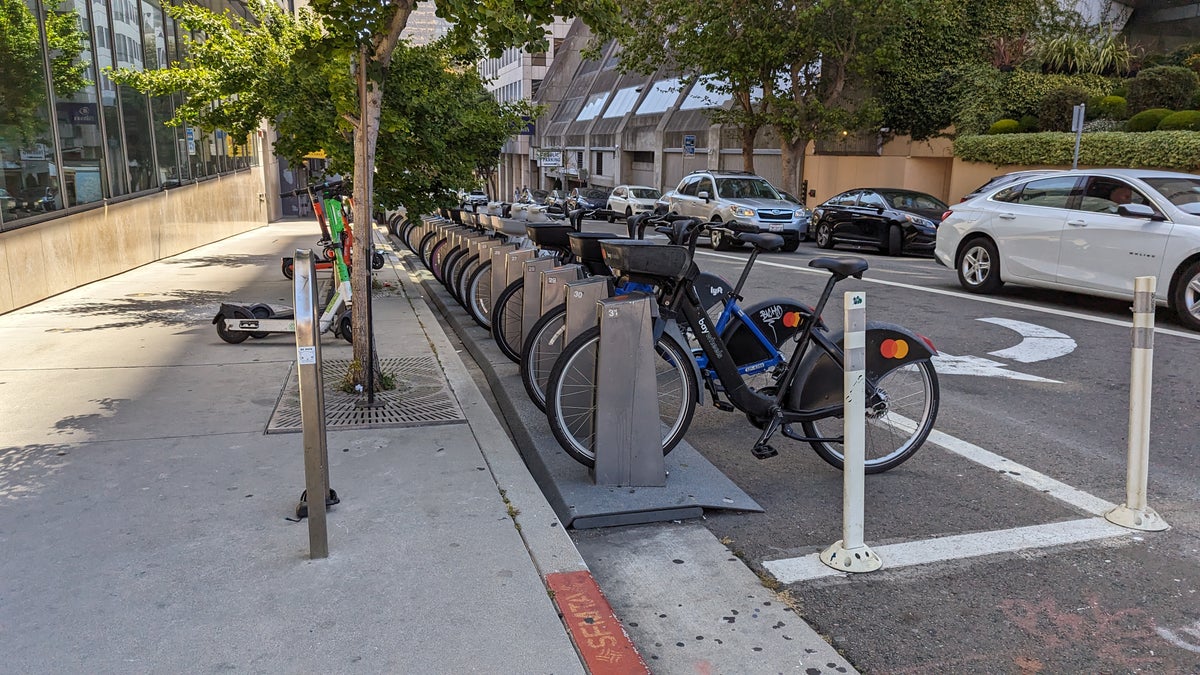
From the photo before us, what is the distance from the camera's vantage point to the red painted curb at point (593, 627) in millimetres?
2969

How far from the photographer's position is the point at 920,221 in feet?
62.5

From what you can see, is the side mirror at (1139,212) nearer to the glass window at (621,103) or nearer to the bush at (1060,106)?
the bush at (1060,106)

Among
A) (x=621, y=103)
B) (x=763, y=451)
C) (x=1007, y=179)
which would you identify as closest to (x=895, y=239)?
(x=1007, y=179)

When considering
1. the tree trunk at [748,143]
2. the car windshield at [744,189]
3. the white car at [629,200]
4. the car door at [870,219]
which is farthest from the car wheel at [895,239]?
the white car at [629,200]

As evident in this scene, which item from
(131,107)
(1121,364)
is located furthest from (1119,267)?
(131,107)

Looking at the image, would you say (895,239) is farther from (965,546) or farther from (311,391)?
(311,391)

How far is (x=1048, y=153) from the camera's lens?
21.9 m

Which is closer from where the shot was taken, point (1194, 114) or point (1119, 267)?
point (1119, 267)

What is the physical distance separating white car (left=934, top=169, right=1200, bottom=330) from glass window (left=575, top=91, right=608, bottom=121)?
43.6 m

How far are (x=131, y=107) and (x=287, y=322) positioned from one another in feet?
32.8

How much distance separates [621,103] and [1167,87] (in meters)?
31.7

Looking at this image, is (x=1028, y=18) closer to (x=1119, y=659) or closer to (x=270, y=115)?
(x=270, y=115)

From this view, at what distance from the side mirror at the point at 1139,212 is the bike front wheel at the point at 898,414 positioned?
18.2ft

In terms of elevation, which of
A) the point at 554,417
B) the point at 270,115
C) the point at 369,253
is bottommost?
the point at 554,417
